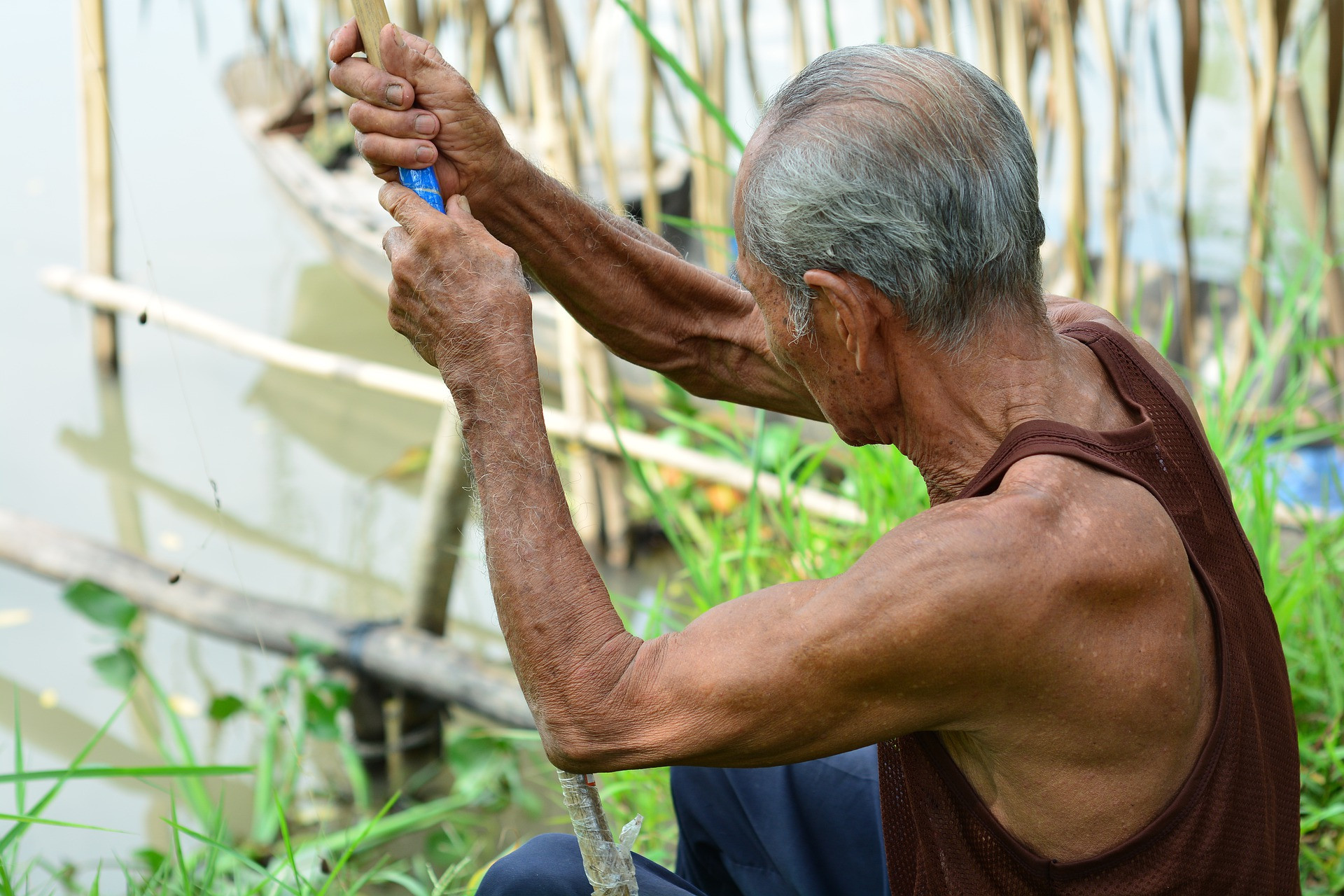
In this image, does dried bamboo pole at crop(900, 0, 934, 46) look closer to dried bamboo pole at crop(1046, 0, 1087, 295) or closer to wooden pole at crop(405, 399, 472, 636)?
dried bamboo pole at crop(1046, 0, 1087, 295)

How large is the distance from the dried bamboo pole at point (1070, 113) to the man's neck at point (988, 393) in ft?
5.80

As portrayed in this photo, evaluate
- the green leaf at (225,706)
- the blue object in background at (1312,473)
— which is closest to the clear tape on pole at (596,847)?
the green leaf at (225,706)

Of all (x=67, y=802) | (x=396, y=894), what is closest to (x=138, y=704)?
(x=67, y=802)

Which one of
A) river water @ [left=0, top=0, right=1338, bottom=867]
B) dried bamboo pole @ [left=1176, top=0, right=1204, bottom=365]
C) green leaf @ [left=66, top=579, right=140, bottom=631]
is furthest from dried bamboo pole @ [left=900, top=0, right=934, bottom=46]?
green leaf @ [left=66, top=579, right=140, bottom=631]

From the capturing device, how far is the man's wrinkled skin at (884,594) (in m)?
1.03

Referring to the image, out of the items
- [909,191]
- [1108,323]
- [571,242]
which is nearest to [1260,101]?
[1108,323]

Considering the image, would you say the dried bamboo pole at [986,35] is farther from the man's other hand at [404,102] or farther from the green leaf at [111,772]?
the green leaf at [111,772]

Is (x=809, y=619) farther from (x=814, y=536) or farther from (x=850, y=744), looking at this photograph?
(x=814, y=536)

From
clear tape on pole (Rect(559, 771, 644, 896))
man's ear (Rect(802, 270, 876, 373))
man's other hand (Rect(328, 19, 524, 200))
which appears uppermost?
man's other hand (Rect(328, 19, 524, 200))

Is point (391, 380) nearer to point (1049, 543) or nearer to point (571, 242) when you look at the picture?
point (571, 242)

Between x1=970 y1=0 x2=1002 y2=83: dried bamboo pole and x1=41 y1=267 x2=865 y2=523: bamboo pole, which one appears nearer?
x1=970 y1=0 x2=1002 y2=83: dried bamboo pole

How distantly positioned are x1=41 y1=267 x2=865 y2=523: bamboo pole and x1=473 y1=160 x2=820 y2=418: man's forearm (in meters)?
0.52

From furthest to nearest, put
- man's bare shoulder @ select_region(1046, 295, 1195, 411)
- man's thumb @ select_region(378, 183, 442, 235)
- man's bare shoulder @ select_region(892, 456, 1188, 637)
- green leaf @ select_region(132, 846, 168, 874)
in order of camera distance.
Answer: green leaf @ select_region(132, 846, 168, 874) → man's bare shoulder @ select_region(1046, 295, 1195, 411) → man's thumb @ select_region(378, 183, 442, 235) → man's bare shoulder @ select_region(892, 456, 1188, 637)

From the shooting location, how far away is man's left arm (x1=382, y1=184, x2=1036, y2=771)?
3.38 ft
